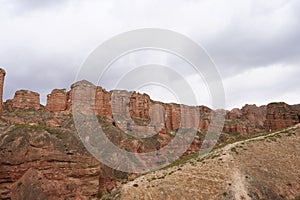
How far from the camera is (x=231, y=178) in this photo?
1179 inches

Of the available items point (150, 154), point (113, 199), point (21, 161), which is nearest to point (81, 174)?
point (21, 161)

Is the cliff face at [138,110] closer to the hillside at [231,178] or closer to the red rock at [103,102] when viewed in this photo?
the red rock at [103,102]

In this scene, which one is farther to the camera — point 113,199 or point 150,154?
point 150,154

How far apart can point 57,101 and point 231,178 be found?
110447 millimetres

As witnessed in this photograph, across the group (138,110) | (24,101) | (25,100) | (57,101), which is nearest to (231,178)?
(57,101)

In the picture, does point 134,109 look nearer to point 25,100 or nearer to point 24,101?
point 25,100

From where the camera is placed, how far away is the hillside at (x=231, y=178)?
1118 inches

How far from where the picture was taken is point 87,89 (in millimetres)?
117500

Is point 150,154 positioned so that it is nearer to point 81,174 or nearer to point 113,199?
point 81,174

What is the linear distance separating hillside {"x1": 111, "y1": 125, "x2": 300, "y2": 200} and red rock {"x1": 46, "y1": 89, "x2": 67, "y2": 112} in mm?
101557

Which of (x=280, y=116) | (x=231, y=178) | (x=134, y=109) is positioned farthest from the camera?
(x=134, y=109)

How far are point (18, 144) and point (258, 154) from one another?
3822 cm

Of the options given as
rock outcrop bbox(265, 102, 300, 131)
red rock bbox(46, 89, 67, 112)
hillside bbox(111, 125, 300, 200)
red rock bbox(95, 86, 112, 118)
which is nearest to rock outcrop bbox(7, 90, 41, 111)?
red rock bbox(46, 89, 67, 112)

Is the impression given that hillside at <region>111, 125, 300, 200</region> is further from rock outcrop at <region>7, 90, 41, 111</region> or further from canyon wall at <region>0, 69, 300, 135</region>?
rock outcrop at <region>7, 90, 41, 111</region>
